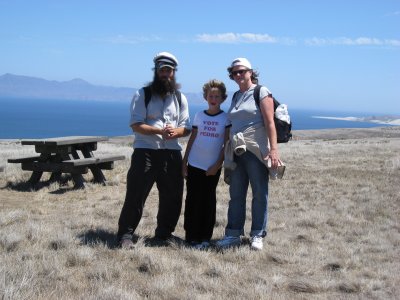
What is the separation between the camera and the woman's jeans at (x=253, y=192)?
568cm

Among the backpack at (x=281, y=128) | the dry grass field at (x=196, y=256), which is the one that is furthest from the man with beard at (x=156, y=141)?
the backpack at (x=281, y=128)

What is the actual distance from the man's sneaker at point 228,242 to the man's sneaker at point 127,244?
1002 millimetres

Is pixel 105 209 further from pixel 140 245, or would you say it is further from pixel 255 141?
pixel 255 141

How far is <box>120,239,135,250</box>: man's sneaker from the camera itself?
5.41 metres

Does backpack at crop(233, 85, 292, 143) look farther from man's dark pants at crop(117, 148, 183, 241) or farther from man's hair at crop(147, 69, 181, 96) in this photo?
man's dark pants at crop(117, 148, 183, 241)

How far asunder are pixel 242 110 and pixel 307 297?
2.20m

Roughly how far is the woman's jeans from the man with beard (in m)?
0.70

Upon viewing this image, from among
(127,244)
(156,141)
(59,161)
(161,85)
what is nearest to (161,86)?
(161,85)

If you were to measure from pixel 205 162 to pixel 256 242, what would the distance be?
3.59ft

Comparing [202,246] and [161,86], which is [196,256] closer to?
[202,246]

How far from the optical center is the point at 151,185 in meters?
5.81

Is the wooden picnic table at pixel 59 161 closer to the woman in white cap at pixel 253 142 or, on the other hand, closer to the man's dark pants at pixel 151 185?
the man's dark pants at pixel 151 185

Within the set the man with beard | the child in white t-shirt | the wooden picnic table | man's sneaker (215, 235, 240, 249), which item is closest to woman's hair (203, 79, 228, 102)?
the child in white t-shirt

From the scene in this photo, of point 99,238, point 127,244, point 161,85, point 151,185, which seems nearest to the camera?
point 127,244
